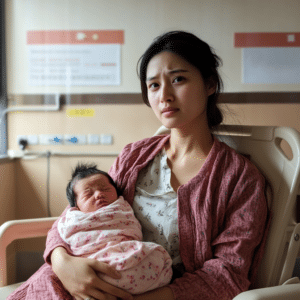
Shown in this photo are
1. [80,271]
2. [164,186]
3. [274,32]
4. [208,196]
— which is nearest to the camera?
[80,271]

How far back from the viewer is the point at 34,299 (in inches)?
38.4

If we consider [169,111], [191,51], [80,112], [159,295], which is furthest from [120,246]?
[80,112]

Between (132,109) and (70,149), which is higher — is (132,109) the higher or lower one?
the higher one

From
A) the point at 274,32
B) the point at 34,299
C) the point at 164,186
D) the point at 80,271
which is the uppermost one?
the point at 274,32

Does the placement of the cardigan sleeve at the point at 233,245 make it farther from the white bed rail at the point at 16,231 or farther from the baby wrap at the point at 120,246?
the white bed rail at the point at 16,231

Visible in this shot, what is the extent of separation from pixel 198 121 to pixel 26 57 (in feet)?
6.54

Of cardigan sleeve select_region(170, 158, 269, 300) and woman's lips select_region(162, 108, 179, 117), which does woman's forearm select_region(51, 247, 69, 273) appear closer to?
cardigan sleeve select_region(170, 158, 269, 300)

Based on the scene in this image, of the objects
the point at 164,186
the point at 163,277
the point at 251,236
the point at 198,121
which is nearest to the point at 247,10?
the point at 198,121

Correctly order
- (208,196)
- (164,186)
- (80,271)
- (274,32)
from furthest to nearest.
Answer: (274,32) → (164,186) → (208,196) → (80,271)

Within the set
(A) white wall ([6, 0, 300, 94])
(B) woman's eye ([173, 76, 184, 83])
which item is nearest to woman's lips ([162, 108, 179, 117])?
(B) woman's eye ([173, 76, 184, 83])

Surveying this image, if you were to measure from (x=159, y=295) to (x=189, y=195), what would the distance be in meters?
0.34

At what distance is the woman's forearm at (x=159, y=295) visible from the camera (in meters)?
0.93

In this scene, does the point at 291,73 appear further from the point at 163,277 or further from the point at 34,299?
the point at 34,299

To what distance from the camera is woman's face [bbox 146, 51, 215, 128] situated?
113cm
